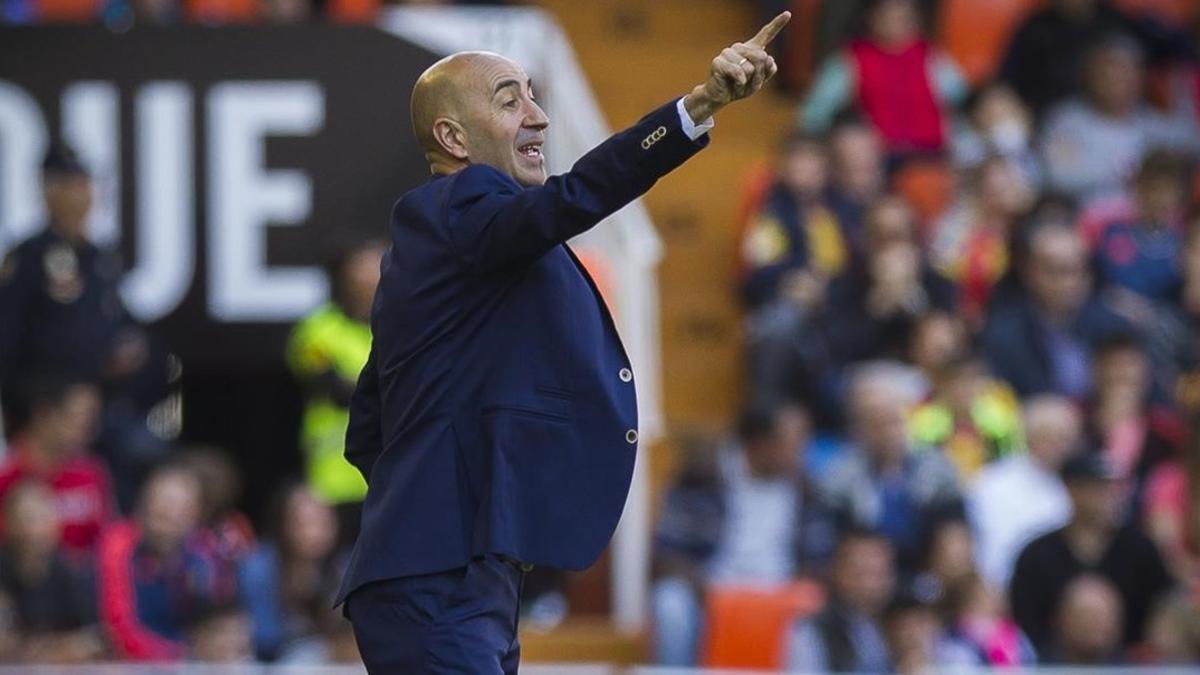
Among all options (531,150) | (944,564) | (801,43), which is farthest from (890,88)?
(531,150)

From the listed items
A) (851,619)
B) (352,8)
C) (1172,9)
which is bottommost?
(851,619)

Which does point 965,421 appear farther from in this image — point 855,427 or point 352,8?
point 352,8

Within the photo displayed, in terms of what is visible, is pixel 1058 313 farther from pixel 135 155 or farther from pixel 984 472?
pixel 135 155

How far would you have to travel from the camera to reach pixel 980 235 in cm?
1142

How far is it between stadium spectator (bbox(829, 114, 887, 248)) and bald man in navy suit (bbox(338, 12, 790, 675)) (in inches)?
258

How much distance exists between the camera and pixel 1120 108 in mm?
12414

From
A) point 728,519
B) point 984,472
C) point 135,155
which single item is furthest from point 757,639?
point 135,155

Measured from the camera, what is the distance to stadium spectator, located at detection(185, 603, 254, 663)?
884 centimetres

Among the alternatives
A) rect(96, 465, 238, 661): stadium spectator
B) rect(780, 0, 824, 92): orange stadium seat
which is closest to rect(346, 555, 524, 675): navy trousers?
rect(96, 465, 238, 661): stadium spectator

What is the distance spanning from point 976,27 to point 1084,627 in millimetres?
4847

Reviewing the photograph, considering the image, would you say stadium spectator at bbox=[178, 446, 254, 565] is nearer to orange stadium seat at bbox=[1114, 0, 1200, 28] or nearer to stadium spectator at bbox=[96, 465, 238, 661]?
stadium spectator at bbox=[96, 465, 238, 661]

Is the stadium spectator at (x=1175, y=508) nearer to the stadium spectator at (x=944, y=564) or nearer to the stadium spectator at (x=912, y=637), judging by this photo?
the stadium spectator at (x=944, y=564)

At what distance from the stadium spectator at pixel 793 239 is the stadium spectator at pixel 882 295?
0.12 m

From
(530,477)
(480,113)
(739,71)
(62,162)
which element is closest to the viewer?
(739,71)
